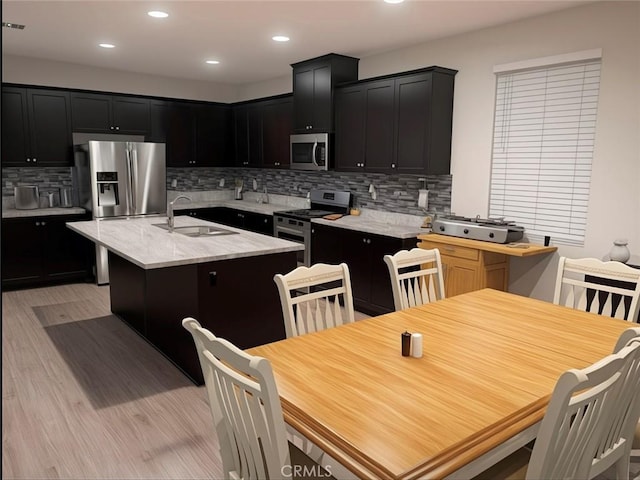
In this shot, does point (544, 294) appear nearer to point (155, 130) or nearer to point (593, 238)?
point (593, 238)

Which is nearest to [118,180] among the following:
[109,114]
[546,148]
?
[109,114]

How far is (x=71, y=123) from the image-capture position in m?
5.81

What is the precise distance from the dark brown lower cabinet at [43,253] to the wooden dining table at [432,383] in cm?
456

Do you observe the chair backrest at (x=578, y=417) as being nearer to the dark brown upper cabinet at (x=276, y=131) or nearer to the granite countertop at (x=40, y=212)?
the dark brown upper cabinet at (x=276, y=131)

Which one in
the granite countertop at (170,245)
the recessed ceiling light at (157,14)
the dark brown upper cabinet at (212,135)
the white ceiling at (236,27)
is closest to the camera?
the granite countertop at (170,245)

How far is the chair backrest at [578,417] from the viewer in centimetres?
126

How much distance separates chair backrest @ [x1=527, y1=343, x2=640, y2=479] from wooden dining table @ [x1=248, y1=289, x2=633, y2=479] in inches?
4.5

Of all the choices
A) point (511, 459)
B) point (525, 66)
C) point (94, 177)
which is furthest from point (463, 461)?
point (94, 177)

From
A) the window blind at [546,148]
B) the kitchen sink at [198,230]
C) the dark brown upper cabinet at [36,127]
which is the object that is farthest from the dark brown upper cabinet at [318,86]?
the dark brown upper cabinet at [36,127]

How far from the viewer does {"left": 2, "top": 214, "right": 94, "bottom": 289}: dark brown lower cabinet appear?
5355 mm

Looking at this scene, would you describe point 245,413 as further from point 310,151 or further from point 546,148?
point 310,151

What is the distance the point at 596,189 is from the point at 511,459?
2.55 metres

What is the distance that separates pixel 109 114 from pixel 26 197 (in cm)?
137

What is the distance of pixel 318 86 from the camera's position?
5.29 m
